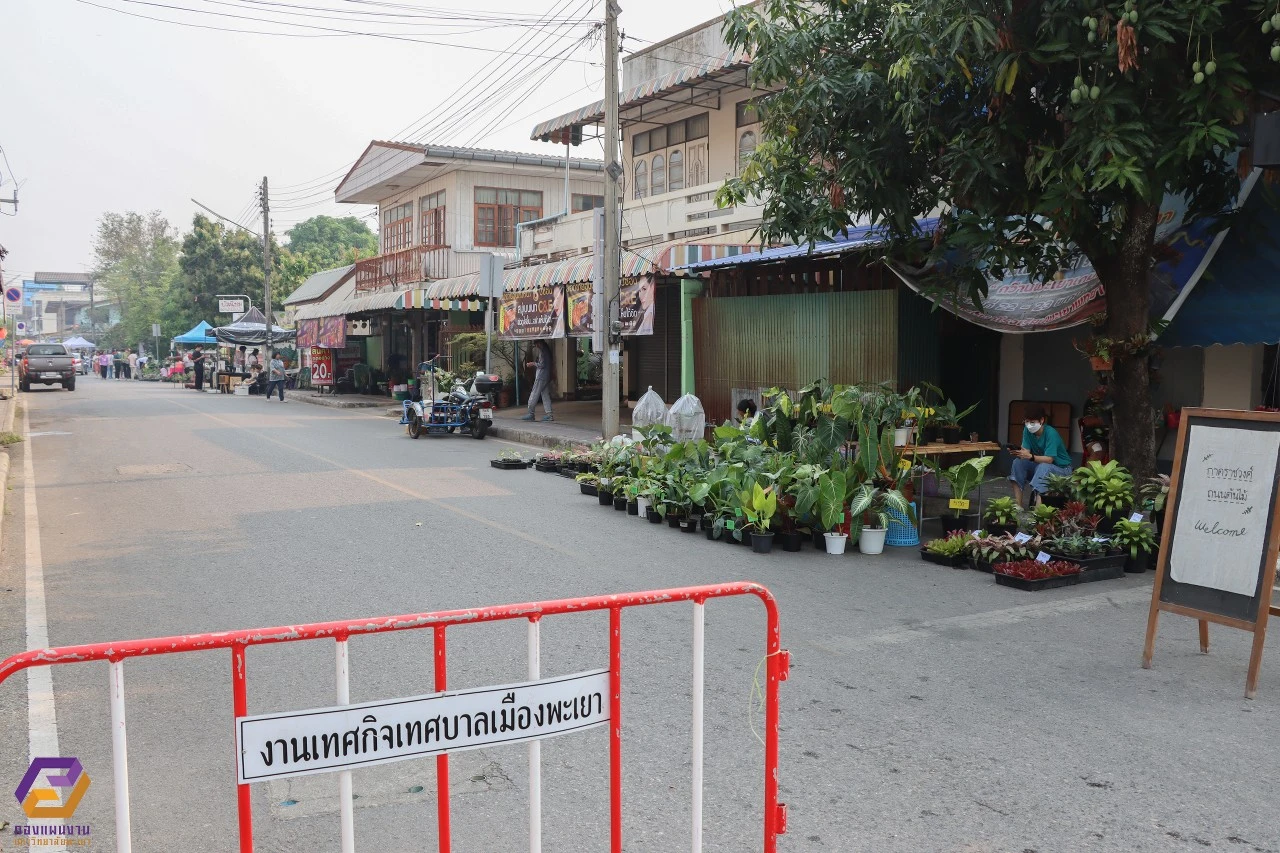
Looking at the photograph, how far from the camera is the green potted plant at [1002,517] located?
955cm

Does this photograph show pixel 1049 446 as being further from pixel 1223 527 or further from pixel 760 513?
pixel 1223 527

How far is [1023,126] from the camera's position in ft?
30.7

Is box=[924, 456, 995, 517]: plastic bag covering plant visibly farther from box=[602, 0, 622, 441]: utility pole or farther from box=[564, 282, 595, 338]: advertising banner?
box=[564, 282, 595, 338]: advertising banner

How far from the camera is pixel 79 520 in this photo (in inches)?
427

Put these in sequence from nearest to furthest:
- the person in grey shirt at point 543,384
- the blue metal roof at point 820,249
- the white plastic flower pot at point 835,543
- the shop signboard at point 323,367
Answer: the white plastic flower pot at point 835,543, the blue metal roof at point 820,249, the person in grey shirt at point 543,384, the shop signboard at point 323,367

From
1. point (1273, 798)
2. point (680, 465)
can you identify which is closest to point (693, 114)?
point (680, 465)

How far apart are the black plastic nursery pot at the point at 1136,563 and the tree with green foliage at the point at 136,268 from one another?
75.3 metres

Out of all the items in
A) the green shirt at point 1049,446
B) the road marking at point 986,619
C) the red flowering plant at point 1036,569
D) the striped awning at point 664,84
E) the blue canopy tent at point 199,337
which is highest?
the striped awning at point 664,84

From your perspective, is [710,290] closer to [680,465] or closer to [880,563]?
[680,465]

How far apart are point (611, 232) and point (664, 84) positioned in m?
5.25

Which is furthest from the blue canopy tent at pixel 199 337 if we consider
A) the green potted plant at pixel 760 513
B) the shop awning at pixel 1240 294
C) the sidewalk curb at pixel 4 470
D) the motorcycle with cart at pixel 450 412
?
the shop awning at pixel 1240 294

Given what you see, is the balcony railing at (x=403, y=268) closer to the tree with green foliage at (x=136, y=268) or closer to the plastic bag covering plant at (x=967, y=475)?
the plastic bag covering plant at (x=967, y=475)

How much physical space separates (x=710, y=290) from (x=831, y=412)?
659 cm

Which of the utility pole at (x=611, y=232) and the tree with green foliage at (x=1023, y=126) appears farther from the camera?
the utility pole at (x=611, y=232)
